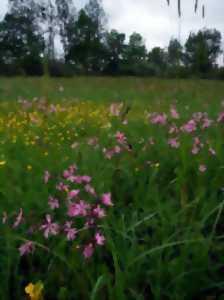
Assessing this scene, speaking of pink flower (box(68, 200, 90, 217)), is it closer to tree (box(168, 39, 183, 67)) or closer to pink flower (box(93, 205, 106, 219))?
pink flower (box(93, 205, 106, 219))

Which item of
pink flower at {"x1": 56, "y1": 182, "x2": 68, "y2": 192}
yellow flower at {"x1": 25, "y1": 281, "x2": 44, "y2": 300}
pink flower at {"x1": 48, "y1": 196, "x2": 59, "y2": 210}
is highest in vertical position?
pink flower at {"x1": 56, "y1": 182, "x2": 68, "y2": 192}

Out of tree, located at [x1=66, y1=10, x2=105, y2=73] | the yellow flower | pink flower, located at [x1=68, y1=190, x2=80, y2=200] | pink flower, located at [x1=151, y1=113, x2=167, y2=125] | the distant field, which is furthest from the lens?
tree, located at [x1=66, y1=10, x2=105, y2=73]

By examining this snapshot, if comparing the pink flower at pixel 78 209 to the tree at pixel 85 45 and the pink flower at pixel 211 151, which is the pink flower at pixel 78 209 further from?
the tree at pixel 85 45

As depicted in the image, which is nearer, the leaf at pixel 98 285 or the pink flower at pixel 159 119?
the leaf at pixel 98 285

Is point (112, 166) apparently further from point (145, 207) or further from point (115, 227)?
point (115, 227)

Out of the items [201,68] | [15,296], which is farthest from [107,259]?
[201,68]

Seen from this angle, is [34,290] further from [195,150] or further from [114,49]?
[114,49]

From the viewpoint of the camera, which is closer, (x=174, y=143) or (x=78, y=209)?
(x=78, y=209)

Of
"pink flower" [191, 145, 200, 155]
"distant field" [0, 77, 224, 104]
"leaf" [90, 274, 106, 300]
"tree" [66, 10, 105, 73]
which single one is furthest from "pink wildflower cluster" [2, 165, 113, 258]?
"tree" [66, 10, 105, 73]

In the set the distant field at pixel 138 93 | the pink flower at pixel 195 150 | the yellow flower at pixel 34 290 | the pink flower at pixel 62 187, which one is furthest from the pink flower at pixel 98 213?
the distant field at pixel 138 93

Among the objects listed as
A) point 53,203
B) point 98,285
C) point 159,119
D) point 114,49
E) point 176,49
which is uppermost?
point 114,49

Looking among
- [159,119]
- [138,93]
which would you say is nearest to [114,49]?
[138,93]

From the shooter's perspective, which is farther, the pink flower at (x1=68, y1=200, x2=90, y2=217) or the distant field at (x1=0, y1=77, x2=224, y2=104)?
the distant field at (x1=0, y1=77, x2=224, y2=104)

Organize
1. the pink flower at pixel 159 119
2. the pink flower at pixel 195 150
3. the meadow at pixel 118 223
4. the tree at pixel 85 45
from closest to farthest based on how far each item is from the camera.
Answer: the meadow at pixel 118 223, the pink flower at pixel 195 150, the pink flower at pixel 159 119, the tree at pixel 85 45
